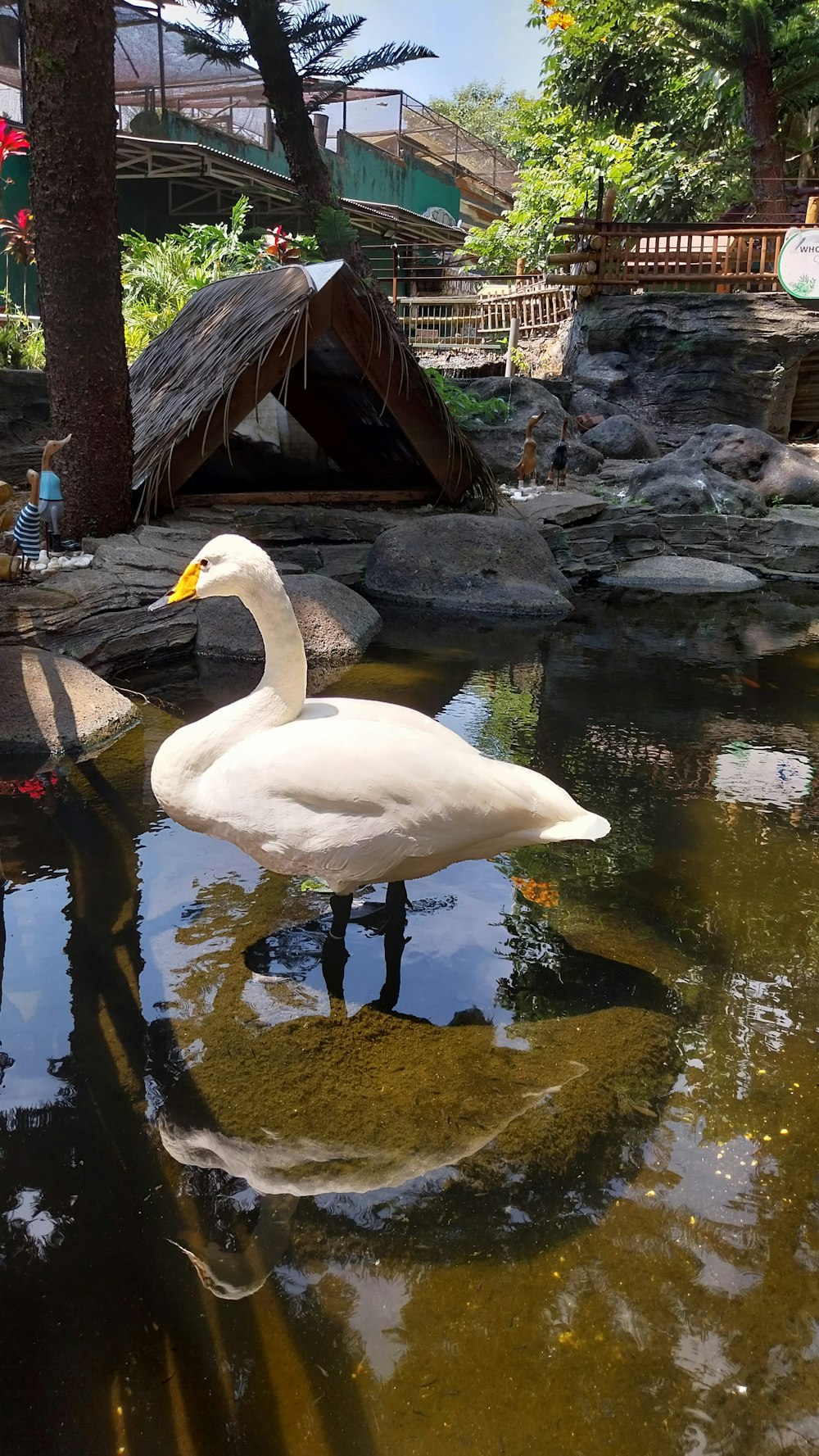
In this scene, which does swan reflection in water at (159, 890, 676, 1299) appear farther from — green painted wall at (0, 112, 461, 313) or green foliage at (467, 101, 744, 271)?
green foliage at (467, 101, 744, 271)

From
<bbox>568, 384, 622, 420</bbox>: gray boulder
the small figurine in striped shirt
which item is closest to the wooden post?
<bbox>568, 384, 622, 420</bbox>: gray boulder

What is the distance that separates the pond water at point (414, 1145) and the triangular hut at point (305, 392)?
138 inches

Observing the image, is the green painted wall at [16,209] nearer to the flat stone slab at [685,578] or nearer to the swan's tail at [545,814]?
the flat stone slab at [685,578]

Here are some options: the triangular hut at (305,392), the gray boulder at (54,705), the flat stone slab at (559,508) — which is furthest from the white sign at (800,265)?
the gray boulder at (54,705)

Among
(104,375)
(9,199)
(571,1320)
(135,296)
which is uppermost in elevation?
(9,199)

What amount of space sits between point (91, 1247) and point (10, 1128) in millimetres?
395

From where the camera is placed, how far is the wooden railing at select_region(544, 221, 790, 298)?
1422cm

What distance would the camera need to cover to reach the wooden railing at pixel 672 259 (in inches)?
560

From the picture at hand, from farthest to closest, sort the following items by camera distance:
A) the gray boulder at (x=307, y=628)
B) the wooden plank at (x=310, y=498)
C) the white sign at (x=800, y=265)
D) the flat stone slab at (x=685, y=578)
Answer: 1. the white sign at (x=800, y=265)
2. the flat stone slab at (x=685, y=578)
3. the wooden plank at (x=310, y=498)
4. the gray boulder at (x=307, y=628)

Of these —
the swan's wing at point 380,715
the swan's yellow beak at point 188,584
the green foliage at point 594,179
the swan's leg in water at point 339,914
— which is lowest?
the swan's leg in water at point 339,914

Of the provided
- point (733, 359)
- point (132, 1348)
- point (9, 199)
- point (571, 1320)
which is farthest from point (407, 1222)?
point (9, 199)

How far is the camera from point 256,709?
2.77m

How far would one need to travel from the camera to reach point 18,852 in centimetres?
326

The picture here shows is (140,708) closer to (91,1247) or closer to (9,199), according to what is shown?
(91,1247)
